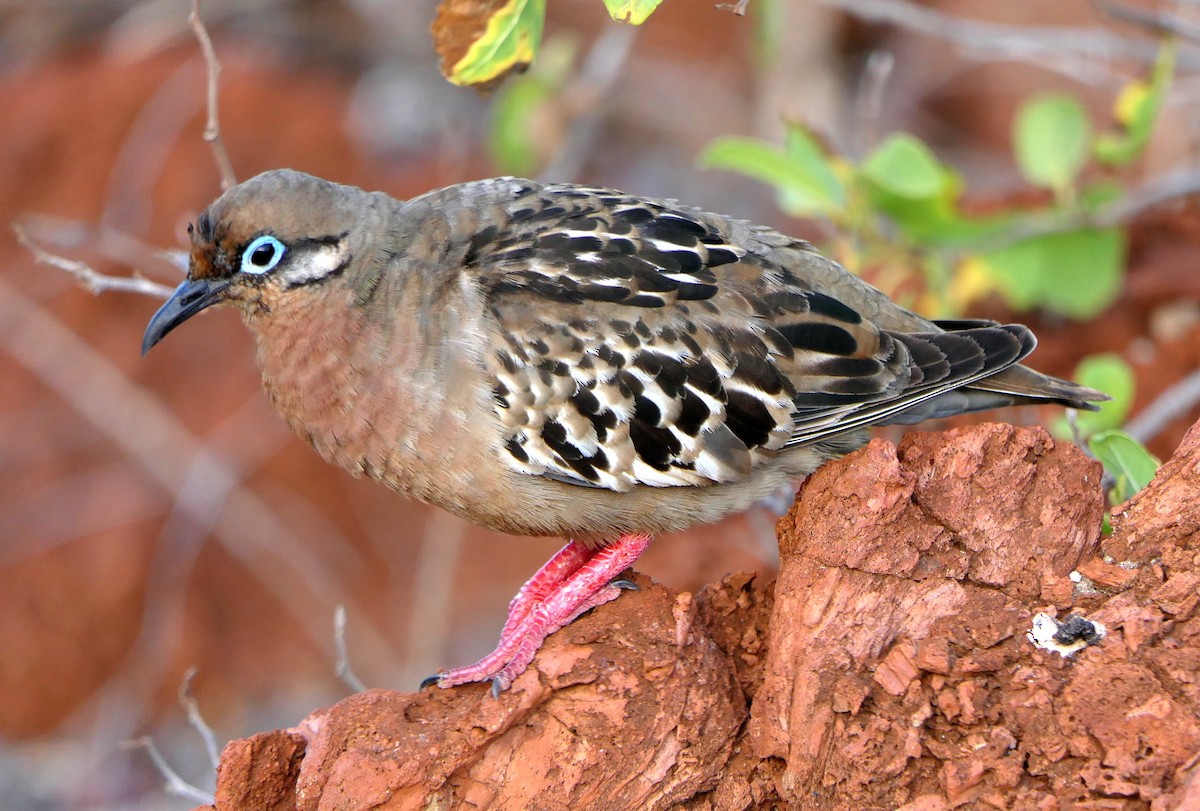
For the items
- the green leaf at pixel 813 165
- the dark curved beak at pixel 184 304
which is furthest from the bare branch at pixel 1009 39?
the dark curved beak at pixel 184 304

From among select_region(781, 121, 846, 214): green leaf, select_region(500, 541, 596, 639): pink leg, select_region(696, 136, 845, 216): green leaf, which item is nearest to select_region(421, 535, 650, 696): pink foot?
select_region(500, 541, 596, 639): pink leg

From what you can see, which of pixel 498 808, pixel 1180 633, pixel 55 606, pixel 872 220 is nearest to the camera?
pixel 1180 633

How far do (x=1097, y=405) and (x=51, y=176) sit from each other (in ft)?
29.6

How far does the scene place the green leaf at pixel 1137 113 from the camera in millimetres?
6230

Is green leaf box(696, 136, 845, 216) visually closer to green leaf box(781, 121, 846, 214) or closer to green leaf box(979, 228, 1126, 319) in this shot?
green leaf box(781, 121, 846, 214)

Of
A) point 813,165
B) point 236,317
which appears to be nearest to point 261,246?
point 813,165

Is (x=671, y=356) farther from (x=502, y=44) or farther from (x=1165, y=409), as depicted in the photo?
(x=1165, y=409)

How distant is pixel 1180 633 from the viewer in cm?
347

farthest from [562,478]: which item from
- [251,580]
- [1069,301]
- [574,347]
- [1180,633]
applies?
[251,580]

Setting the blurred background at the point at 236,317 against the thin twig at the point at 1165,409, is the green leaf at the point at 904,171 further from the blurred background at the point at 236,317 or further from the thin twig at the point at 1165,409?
the thin twig at the point at 1165,409

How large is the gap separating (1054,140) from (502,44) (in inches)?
141

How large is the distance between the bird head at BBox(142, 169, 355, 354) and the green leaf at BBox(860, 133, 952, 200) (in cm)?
285

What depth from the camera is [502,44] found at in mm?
4453

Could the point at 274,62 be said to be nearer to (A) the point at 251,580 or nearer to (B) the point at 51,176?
(B) the point at 51,176
